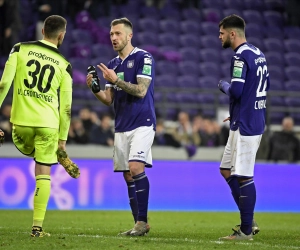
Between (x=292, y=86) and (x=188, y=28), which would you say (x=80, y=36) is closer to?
(x=188, y=28)

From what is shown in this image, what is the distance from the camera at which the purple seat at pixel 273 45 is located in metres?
19.4

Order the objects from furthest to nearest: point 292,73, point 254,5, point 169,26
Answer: point 254,5
point 169,26
point 292,73

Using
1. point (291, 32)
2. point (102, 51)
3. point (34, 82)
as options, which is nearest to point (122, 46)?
point (34, 82)

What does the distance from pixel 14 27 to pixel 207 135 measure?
17.3 ft

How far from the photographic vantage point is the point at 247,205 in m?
7.20

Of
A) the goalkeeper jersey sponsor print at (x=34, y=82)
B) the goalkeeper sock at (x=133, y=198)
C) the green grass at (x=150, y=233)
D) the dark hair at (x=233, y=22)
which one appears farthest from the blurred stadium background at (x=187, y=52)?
the goalkeeper jersey sponsor print at (x=34, y=82)

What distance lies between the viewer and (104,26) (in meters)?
18.5

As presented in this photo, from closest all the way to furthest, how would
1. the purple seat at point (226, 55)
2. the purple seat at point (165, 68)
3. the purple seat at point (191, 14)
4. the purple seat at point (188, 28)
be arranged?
1. the purple seat at point (165, 68)
2. the purple seat at point (226, 55)
3. the purple seat at point (188, 28)
4. the purple seat at point (191, 14)

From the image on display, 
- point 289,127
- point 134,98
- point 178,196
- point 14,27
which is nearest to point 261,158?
point 289,127

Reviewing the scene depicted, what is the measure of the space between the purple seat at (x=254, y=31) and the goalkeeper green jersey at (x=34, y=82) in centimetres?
1304

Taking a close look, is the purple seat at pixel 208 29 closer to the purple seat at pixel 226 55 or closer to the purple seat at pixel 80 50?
the purple seat at pixel 226 55

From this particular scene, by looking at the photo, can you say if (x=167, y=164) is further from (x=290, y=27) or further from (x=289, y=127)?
(x=290, y=27)

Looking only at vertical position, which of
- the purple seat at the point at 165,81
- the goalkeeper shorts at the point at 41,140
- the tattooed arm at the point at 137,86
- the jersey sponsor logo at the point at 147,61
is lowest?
the goalkeeper shorts at the point at 41,140

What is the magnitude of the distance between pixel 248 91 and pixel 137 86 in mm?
1193
